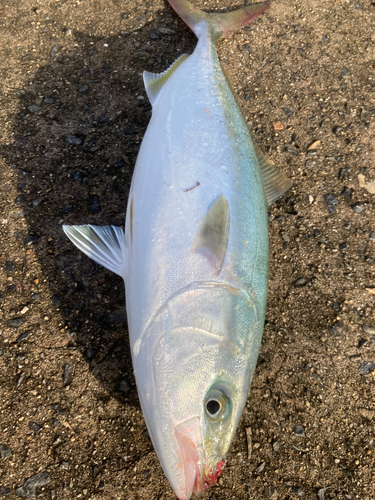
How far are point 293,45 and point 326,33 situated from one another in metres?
0.43

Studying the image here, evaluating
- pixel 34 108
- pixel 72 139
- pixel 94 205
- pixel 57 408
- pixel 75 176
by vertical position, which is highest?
pixel 34 108

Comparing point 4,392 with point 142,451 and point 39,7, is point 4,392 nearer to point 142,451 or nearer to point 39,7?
point 142,451

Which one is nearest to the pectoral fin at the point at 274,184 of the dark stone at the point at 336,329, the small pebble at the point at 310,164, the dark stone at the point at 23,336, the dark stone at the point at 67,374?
the small pebble at the point at 310,164

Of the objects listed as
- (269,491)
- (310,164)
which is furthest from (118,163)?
(269,491)

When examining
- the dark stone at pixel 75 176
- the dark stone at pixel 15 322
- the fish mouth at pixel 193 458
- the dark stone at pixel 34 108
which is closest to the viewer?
the fish mouth at pixel 193 458

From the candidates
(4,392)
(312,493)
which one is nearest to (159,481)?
(312,493)

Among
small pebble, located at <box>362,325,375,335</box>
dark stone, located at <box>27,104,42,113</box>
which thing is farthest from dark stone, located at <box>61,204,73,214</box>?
small pebble, located at <box>362,325,375,335</box>

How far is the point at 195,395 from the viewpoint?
171 cm

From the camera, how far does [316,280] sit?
2.76 m

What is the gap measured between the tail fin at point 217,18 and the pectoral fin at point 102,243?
227 centimetres

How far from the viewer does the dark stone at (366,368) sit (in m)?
2.50

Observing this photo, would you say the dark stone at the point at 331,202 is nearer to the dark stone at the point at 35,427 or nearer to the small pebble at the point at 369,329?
the small pebble at the point at 369,329

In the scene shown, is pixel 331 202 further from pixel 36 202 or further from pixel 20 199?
pixel 20 199

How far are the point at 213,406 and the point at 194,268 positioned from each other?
67 cm
